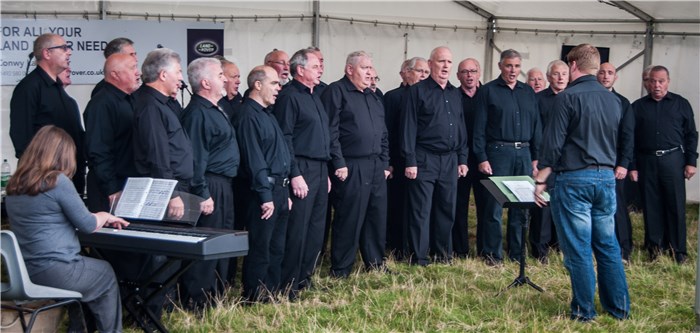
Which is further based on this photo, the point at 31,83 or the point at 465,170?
the point at 465,170

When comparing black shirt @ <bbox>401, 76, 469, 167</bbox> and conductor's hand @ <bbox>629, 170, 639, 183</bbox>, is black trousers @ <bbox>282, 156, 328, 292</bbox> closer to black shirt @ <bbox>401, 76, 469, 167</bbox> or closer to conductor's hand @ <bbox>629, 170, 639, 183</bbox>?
black shirt @ <bbox>401, 76, 469, 167</bbox>

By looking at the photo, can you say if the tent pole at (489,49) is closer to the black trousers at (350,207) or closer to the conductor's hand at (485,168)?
the conductor's hand at (485,168)

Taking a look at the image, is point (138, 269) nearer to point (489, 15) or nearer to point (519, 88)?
point (519, 88)

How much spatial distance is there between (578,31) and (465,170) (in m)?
4.42

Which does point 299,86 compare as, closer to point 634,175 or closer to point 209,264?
point 209,264

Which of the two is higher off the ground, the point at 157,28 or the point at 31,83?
the point at 157,28

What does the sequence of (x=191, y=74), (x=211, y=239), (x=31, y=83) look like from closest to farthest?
(x=211, y=239)
(x=191, y=74)
(x=31, y=83)

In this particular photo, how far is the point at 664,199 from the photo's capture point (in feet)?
27.3

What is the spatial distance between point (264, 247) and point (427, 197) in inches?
79.4

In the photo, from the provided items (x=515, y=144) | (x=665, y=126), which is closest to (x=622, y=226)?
(x=665, y=126)

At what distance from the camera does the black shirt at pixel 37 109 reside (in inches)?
241

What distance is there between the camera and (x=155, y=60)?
17.6 feet

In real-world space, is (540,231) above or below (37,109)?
below

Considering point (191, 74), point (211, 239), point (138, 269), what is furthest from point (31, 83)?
point (211, 239)
